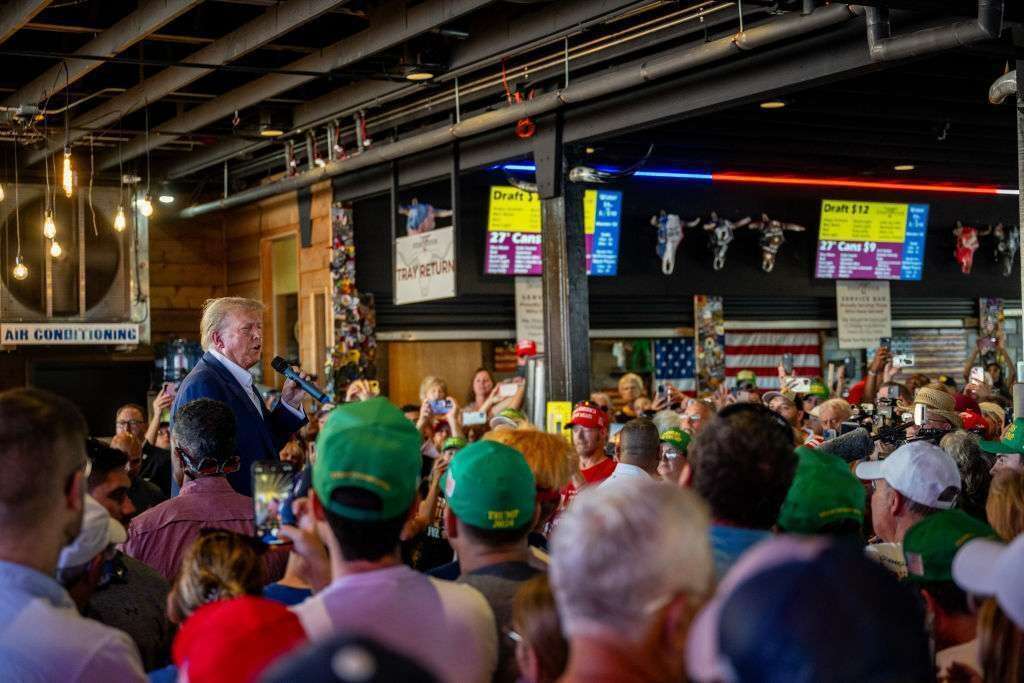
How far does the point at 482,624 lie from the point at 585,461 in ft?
13.4

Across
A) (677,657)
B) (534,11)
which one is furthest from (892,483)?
(534,11)

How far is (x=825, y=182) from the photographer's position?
14812 millimetres

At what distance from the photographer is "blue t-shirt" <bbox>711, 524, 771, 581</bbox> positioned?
97.9 inches

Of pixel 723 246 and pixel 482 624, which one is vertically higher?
pixel 723 246

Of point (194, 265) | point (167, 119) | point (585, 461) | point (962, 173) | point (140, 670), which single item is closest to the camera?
point (140, 670)

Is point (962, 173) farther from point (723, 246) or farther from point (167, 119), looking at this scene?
point (167, 119)

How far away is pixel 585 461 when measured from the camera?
21.2 feet

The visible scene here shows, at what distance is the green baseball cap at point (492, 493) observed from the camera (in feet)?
9.68

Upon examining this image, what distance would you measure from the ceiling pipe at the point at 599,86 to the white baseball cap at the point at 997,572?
5.15 m

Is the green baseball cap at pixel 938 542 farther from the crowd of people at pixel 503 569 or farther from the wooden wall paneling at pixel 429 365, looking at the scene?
the wooden wall paneling at pixel 429 365

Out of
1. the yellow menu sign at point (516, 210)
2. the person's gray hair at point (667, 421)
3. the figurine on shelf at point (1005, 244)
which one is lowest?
the person's gray hair at point (667, 421)

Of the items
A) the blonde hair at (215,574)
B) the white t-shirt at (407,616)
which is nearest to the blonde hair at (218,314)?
the blonde hair at (215,574)

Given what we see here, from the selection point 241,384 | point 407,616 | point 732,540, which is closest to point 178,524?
point 241,384

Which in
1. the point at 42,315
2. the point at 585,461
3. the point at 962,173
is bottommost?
the point at 585,461
